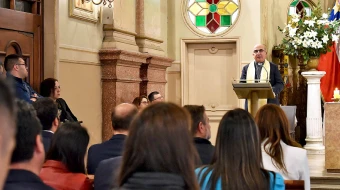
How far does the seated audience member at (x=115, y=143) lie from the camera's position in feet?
12.5

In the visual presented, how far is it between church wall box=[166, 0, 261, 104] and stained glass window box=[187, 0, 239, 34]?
0.15 meters

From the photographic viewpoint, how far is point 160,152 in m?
1.63

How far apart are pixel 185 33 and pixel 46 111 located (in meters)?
7.57

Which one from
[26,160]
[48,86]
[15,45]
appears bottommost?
[26,160]

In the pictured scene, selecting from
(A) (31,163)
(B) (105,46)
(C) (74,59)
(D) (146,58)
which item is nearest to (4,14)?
(C) (74,59)

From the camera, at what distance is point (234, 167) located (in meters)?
2.51

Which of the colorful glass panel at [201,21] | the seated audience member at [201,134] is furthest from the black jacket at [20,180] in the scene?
the colorful glass panel at [201,21]

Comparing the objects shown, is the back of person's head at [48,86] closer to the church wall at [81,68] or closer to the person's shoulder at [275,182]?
the church wall at [81,68]

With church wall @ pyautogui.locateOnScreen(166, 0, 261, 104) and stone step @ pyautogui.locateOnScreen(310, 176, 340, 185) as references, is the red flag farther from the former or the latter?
stone step @ pyautogui.locateOnScreen(310, 176, 340, 185)

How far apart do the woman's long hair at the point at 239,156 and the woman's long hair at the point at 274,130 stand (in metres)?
1.20

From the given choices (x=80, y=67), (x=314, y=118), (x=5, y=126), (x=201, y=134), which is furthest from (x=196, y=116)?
(x=314, y=118)

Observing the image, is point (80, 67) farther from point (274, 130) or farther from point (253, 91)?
point (274, 130)

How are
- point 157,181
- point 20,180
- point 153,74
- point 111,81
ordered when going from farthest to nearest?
point 153,74, point 111,81, point 20,180, point 157,181

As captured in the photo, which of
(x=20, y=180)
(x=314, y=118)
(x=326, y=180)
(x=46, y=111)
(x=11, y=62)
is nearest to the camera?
(x=20, y=180)
